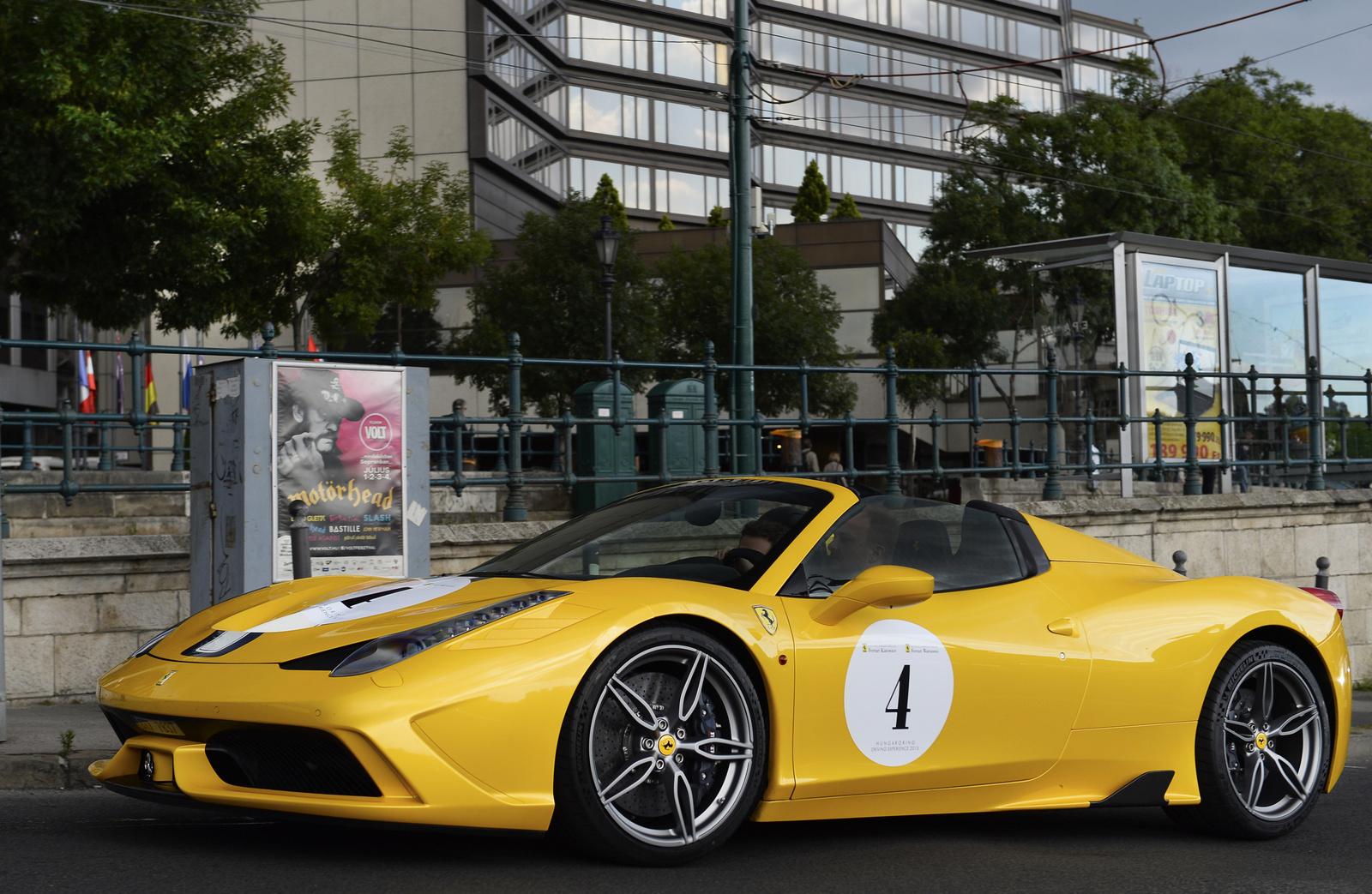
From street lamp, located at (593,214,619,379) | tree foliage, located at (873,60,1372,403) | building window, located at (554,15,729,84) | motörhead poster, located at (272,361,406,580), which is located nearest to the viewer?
motörhead poster, located at (272,361,406,580)

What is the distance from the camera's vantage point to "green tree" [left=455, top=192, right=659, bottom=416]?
115 ft

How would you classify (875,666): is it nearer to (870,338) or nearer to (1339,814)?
(1339,814)

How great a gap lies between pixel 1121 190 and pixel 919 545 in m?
34.4

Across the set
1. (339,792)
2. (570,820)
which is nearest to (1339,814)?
(570,820)

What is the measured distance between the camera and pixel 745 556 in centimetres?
468

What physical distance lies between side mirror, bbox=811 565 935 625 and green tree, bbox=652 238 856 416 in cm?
3003

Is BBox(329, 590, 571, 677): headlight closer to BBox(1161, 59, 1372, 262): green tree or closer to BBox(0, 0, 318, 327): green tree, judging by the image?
BBox(0, 0, 318, 327): green tree

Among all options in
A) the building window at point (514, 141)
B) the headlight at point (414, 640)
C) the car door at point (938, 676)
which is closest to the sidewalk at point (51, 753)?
the headlight at point (414, 640)

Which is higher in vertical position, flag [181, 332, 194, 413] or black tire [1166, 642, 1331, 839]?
flag [181, 332, 194, 413]

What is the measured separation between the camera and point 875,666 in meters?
4.47

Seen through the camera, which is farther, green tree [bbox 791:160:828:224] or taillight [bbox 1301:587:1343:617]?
green tree [bbox 791:160:828:224]

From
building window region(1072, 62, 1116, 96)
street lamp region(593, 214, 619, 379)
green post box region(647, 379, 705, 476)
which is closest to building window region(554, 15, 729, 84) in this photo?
building window region(1072, 62, 1116, 96)

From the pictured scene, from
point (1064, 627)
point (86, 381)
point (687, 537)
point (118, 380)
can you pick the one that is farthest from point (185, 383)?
point (1064, 627)

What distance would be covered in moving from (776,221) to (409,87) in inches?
846
